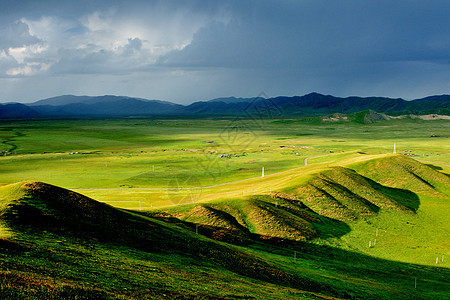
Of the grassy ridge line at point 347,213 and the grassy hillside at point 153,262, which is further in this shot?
the grassy ridge line at point 347,213

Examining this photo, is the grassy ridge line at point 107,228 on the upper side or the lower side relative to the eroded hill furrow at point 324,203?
upper

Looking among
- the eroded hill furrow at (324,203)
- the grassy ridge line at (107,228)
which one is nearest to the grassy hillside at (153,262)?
the grassy ridge line at (107,228)

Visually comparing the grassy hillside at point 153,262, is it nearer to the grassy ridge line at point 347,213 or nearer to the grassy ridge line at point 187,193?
the grassy ridge line at point 347,213

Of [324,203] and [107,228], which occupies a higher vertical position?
[107,228]

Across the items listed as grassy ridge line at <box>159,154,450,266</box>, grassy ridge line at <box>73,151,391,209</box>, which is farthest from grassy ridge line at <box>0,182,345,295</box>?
grassy ridge line at <box>73,151,391,209</box>

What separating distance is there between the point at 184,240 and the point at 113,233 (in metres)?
8.66

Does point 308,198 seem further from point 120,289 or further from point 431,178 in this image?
point 120,289

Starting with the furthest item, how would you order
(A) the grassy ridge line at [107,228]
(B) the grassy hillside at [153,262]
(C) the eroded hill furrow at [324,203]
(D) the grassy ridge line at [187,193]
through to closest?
1. (D) the grassy ridge line at [187,193]
2. (C) the eroded hill furrow at [324,203]
3. (A) the grassy ridge line at [107,228]
4. (B) the grassy hillside at [153,262]

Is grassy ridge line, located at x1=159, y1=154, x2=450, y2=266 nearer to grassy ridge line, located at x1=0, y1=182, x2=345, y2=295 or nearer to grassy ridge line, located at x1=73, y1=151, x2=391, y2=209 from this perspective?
grassy ridge line, located at x1=73, y1=151, x2=391, y2=209

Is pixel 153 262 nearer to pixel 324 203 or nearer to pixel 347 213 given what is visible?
pixel 324 203

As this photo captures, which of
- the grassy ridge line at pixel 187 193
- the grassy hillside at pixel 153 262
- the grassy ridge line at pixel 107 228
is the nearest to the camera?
the grassy hillside at pixel 153 262

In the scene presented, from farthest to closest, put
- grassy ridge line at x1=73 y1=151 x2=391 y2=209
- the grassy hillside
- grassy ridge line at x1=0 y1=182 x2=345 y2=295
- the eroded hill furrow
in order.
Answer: grassy ridge line at x1=73 y1=151 x2=391 y2=209, the eroded hill furrow, grassy ridge line at x1=0 y1=182 x2=345 y2=295, the grassy hillside

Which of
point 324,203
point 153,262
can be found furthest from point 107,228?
point 324,203

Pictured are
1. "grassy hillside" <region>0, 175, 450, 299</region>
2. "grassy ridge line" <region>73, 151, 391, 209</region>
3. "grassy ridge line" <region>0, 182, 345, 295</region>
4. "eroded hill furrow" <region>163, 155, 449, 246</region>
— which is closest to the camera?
"grassy hillside" <region>0, 175, 450, 299</region>
